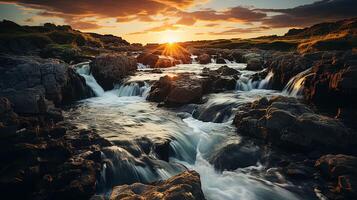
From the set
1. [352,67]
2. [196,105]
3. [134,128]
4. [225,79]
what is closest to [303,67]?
[225,79]

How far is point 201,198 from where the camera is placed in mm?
8945

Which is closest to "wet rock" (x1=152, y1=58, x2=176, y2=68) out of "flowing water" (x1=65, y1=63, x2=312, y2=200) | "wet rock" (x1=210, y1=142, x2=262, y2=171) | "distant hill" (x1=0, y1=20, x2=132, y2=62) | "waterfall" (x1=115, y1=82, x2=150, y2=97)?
"distant hill" (x1=0, y1=20, x2=132, y2=62)

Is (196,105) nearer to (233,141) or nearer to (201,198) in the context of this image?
(233,141)

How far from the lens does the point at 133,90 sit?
34.1 metres

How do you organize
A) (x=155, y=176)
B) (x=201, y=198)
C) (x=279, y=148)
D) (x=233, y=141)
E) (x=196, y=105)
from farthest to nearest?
(x=196, y=105) < (x=233, y=141) < (x=279, y=148) < (x=155, y=176) < (x=201, y=198)

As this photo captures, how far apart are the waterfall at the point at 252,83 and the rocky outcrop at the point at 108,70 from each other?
48.2ft

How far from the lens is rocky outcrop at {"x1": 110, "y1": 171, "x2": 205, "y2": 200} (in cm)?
839

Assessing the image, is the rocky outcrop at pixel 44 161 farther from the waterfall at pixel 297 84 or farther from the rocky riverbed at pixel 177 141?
the waterfall at pixel 297 84

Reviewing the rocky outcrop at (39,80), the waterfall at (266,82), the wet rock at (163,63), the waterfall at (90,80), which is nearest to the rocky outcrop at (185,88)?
the waterfall at (266,82)

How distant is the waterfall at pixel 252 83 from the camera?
33.8 meters

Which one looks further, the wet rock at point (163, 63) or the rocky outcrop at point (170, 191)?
the wet rock at point (163, 63)

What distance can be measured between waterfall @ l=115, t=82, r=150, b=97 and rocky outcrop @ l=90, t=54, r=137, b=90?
2181mm

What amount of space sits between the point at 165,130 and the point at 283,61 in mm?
19495

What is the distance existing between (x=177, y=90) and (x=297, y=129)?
43.8 ft
